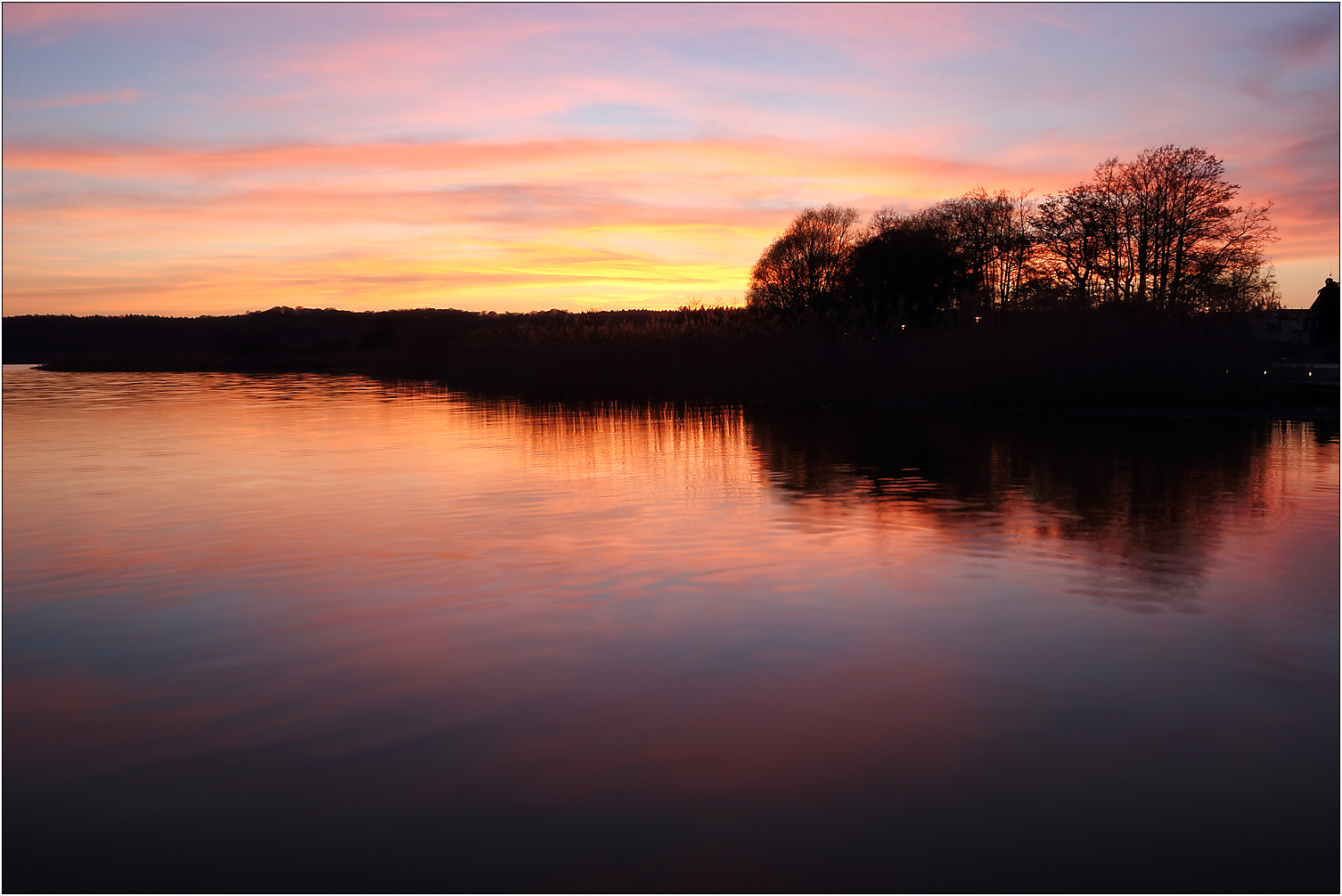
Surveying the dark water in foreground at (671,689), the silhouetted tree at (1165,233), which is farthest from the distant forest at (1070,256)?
the dark water in foreground at (671,689)

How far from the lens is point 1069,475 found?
1221 cm

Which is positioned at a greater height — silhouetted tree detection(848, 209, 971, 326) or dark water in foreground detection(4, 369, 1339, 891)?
silhouetted tree detection(848, 209, 971, 326)

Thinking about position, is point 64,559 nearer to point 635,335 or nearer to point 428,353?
point 635,335

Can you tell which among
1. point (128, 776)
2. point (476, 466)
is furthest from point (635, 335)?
point (128, 776)

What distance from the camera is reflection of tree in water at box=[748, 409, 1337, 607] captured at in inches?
332

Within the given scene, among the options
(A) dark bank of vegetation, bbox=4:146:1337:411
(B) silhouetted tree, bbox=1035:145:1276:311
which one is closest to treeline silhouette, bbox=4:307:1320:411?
(A) dark bank of vegetation, bbox=4:146:1337:411

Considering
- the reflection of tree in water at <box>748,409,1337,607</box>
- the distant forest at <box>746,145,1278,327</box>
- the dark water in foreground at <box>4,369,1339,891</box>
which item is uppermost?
the distant forest at <box>746,145,1278,327</box>

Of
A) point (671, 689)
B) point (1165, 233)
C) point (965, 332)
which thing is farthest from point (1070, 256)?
point (671, 689)

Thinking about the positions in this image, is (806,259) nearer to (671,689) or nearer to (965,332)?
(965,332)

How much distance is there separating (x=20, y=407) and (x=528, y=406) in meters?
12.0

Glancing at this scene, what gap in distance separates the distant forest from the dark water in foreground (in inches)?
617

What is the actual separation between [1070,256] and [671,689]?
37.8 metres

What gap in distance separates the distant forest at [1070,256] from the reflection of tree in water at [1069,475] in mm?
5291

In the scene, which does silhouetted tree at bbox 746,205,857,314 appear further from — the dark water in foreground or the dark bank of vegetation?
the dark water in foreground
